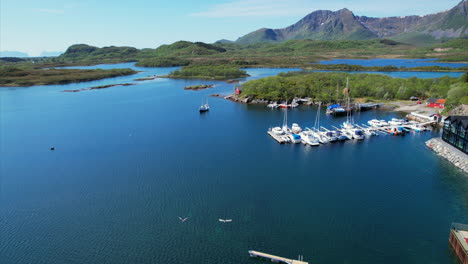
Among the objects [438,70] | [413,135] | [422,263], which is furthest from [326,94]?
[438,70]

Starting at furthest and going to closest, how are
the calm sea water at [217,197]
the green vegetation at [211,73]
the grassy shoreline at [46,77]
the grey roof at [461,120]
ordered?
the green vegetation at [211,73] < the grassy shoreline at [46,77] < the grey roof at [461,120] < the calm sea water at [217,197]

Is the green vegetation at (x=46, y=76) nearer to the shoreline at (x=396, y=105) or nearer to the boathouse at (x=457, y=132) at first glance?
the shoreline at (x=396, y=105)

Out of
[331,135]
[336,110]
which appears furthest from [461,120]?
[336,110]

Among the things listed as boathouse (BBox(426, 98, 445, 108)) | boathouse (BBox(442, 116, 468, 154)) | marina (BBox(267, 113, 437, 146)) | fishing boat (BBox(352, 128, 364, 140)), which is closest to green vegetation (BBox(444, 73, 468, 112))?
boathouse (BBox(426, 98, 445, 108))

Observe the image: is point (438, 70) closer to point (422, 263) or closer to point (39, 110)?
point (422, 263)

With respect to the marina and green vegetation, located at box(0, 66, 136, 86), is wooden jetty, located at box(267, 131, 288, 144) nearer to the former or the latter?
the marina

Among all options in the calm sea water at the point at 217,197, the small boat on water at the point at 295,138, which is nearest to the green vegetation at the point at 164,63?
the calm sea water at the point at 217,197

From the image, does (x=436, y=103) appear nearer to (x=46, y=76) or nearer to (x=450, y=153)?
(x=450, y=153)

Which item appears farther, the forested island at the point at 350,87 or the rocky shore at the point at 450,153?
the forested island at the point at 350,87
